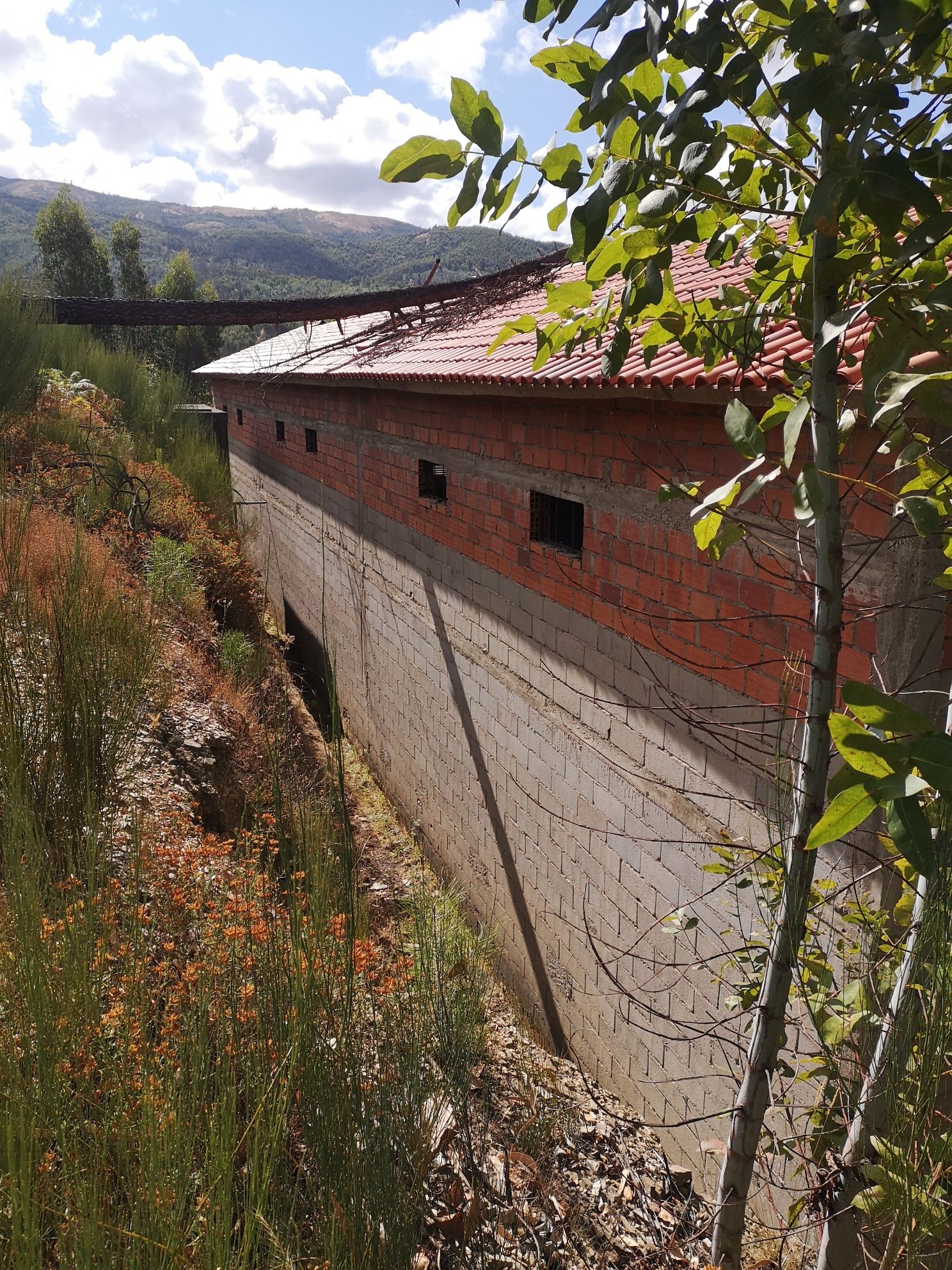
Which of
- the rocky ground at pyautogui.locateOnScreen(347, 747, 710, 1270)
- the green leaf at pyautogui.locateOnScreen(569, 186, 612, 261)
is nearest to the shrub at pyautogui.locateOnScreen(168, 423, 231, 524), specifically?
the rocky ground at pyautogui.locateOnScreen(347, 747, 710, 1270)

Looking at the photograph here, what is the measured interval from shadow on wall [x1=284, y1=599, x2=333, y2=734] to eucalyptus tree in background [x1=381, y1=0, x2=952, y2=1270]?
7.90 metres

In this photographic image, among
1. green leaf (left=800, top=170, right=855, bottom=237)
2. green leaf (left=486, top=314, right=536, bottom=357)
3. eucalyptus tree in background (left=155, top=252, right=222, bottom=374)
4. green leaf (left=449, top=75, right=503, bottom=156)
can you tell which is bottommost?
green leaf (left=486, top=314, right=536, bottom=357)

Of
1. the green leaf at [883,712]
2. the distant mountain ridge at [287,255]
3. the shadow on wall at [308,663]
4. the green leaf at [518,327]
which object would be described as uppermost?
the distant mountain ridge at [287,255]

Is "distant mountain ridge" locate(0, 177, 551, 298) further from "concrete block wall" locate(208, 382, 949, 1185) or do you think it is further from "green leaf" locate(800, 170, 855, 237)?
"green leaf" locate(800, 170, 855, 237)

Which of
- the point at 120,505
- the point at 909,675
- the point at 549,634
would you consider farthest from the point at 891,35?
A: the point at 120,505

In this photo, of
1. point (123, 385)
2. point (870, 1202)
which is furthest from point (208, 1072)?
point (123, 385)

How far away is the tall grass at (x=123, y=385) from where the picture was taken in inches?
400

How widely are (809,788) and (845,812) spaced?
61 centimetres

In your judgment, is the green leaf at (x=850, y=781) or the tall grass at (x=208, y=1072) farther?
the tall grass at (x=208, y=1072)

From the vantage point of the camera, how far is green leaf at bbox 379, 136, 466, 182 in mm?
1397

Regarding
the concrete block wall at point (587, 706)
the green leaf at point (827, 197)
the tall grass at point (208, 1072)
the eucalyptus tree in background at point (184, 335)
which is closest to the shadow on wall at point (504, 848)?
the concrete block wall at point (587, 706)

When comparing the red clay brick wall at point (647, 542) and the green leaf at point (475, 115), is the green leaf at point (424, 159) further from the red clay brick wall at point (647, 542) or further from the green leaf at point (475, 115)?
the red clay brick wall at point (647, 542)

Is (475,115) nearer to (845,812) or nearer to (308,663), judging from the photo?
(845,812)

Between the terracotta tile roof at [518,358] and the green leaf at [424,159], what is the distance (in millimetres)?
483
